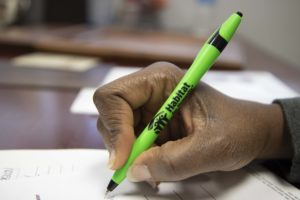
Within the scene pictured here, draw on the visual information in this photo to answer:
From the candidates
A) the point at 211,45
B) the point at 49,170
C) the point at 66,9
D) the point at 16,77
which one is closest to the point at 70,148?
the point at 49,170

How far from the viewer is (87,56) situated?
2.96ft

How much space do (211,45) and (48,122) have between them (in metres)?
0.28

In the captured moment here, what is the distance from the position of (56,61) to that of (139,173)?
61 cm

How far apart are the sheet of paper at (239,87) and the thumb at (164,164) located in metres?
0.24

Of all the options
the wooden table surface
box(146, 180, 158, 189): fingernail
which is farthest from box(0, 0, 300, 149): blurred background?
box(146, 180, 158, 189): fingernail

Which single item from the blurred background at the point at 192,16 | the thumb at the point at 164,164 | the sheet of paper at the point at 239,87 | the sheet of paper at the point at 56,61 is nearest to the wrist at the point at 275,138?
the thumb at the point at 164,164

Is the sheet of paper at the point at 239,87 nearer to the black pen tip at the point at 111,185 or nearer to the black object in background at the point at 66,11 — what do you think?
the black pen tip at the point at 111,185

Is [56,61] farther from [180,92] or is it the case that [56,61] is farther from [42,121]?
[180,92]

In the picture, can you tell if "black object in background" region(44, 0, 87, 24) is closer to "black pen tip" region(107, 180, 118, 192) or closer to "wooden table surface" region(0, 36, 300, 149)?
"wooden table surface" region(0, 36, 300, 149)

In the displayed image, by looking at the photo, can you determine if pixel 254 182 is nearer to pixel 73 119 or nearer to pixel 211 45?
pixel 211 45

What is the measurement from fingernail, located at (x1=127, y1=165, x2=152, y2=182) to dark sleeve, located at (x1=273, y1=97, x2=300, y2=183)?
165 mm

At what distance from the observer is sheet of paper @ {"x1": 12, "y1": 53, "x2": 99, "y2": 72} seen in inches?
30.9

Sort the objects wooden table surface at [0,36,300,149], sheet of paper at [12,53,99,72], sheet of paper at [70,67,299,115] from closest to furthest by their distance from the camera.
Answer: wooden table surface at [0,36,300,149] → sheet of paper at [70,67,299,115] → sheet of paper at [12,53,99,72]

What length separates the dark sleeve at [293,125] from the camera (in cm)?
36
